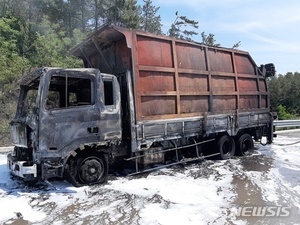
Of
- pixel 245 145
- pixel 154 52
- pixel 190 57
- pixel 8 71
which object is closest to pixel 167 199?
pixel 154 52

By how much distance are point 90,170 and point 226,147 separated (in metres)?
4.72

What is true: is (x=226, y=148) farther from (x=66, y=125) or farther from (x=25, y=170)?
(x=25, y=170)

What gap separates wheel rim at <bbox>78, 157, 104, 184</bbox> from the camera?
17.7 feet

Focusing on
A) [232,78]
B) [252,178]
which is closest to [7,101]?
[232,78]

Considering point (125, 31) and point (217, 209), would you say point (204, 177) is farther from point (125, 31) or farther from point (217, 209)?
point (125, 31)

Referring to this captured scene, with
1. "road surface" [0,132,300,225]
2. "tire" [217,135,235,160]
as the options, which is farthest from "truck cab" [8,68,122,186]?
"tire" [217,135,235,160]

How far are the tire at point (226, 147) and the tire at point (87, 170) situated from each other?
12.7 ft

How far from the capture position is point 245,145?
29.9ft

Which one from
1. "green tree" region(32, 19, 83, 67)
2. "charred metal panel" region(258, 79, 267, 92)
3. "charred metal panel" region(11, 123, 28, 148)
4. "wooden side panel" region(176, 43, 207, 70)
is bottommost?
"charred metal panel" region(11, 123, 28, 148)

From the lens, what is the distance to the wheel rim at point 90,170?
5.39 metres

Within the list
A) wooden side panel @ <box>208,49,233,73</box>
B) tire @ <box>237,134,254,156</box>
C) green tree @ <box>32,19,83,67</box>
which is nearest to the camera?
wooden side panel @ <box>208,49,233,73</box>

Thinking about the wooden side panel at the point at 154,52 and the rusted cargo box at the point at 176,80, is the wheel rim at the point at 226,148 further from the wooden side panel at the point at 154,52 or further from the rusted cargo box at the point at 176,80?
the wooden side panel at the point at 154,52

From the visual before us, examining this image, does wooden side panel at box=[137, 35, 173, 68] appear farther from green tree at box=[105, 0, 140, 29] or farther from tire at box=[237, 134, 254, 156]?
green tree at box=[105, 0, 140, 29]

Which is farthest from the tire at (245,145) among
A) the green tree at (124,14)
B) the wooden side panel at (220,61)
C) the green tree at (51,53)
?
the green tree at (124,14)
